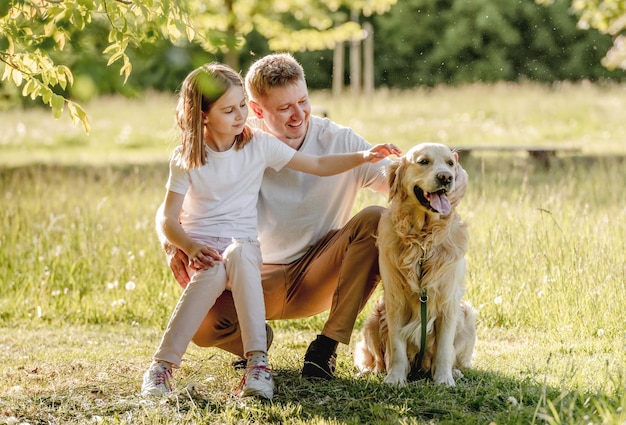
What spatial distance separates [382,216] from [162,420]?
4.39 feet

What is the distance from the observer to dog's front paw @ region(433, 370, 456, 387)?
401 cm

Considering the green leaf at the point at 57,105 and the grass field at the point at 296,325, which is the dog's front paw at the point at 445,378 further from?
the green leaf at the point at 57,105

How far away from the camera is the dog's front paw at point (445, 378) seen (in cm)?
401

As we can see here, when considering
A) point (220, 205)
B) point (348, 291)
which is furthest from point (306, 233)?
point (220, 205)

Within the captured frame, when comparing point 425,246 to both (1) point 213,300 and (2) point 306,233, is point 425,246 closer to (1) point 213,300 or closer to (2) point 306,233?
(2) point 306,233

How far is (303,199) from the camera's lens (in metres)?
4.54

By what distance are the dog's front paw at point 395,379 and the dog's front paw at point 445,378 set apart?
0.15 m

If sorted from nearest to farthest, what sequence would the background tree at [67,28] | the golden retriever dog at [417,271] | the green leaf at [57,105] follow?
the background tree at [67,28]
the green leaf at [57,105]
the golden retriever dog at [417,271]

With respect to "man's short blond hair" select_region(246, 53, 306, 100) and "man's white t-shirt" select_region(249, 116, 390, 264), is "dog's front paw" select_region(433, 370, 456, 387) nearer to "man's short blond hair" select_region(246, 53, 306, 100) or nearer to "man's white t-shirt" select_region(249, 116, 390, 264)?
"man's white t-shirt" select_region(249, 116, 390, 264)

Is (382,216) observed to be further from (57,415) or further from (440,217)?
Result: (57,415)

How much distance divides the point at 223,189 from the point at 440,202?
991mm

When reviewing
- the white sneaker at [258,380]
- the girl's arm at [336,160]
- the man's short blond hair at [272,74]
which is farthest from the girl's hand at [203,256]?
the man's short blond hair at [272,74]

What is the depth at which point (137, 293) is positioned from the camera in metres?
6.05

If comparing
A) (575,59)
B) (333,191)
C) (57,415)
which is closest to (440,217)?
(333,191)
